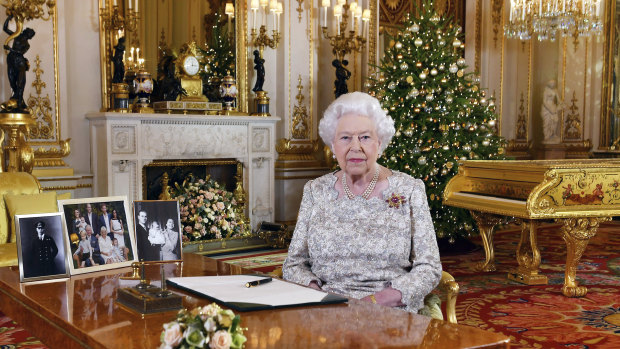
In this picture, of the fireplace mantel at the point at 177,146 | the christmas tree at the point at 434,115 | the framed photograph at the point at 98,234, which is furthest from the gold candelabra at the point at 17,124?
the framed photograph at the point at 98,234

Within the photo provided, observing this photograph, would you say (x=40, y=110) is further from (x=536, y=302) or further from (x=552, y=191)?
(x=536, y=302)

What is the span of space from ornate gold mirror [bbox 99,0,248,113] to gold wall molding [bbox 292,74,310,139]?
28.1 inches

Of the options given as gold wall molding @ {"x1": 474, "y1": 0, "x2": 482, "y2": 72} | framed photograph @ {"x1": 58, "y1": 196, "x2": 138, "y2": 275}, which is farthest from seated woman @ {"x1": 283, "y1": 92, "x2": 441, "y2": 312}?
gold wall molding @ {"x1": 474, "y1": 0, "x2": 482, "y2": 72}

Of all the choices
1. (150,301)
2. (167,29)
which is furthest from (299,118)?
(150,301)

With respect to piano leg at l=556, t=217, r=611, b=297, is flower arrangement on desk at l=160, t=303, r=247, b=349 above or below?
above

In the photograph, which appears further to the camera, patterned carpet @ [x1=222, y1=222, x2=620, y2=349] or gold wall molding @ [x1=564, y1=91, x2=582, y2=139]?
gold wall molding @ [x1=564, y1=91, x2=582, y2=139]

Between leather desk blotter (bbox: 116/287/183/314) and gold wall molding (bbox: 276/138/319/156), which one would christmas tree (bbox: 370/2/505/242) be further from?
leather desk blotter (bbox: 116/287/183/314)

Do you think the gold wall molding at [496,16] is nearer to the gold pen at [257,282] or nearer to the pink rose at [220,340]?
the gold pen at [257,282]

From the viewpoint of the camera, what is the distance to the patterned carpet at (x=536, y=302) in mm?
4156

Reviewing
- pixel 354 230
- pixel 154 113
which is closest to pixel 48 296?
pixel 354 230

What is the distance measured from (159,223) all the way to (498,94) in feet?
29.9

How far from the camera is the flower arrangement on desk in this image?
134cm

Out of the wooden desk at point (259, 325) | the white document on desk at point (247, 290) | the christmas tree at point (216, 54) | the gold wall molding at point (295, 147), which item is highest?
the christmas tree at point (216, 54)

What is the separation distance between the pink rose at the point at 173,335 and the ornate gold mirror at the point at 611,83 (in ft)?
34.6
